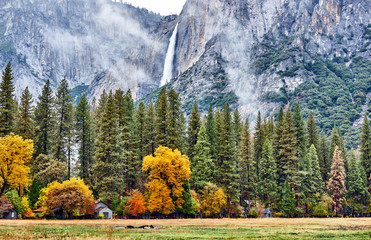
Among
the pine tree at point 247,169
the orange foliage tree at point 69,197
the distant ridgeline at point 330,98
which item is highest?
the distant ridgeline at point 330,98

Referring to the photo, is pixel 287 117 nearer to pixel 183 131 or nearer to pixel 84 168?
pixel 183 131

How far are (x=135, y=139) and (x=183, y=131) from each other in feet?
28.1

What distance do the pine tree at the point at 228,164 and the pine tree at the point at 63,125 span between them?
23.3 meters

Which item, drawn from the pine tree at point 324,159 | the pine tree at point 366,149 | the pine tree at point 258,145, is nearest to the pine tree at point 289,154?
the pine tree at point 258,145

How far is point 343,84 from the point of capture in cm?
19525

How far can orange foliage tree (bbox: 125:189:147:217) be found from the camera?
4581cm

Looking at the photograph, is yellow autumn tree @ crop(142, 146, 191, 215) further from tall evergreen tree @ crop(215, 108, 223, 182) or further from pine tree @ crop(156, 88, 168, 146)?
tall evergreen tree @ crop(215, 108, 223, 182)

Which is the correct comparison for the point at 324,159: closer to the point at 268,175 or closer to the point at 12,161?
the point at 268,175

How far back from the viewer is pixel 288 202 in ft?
190

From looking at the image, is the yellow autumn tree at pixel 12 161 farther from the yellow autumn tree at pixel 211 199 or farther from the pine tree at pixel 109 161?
the yellow autumn tree at pixel 211 199

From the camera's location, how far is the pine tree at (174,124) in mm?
53003

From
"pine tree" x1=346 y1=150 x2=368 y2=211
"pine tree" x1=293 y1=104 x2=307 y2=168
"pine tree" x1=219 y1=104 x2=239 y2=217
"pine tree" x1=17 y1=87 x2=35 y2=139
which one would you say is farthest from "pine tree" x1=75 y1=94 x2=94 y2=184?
"pine tree" x1=346 y1=150 x2=368 y2=211

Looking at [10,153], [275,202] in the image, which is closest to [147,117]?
[10,153]

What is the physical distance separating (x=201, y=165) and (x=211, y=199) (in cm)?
543
